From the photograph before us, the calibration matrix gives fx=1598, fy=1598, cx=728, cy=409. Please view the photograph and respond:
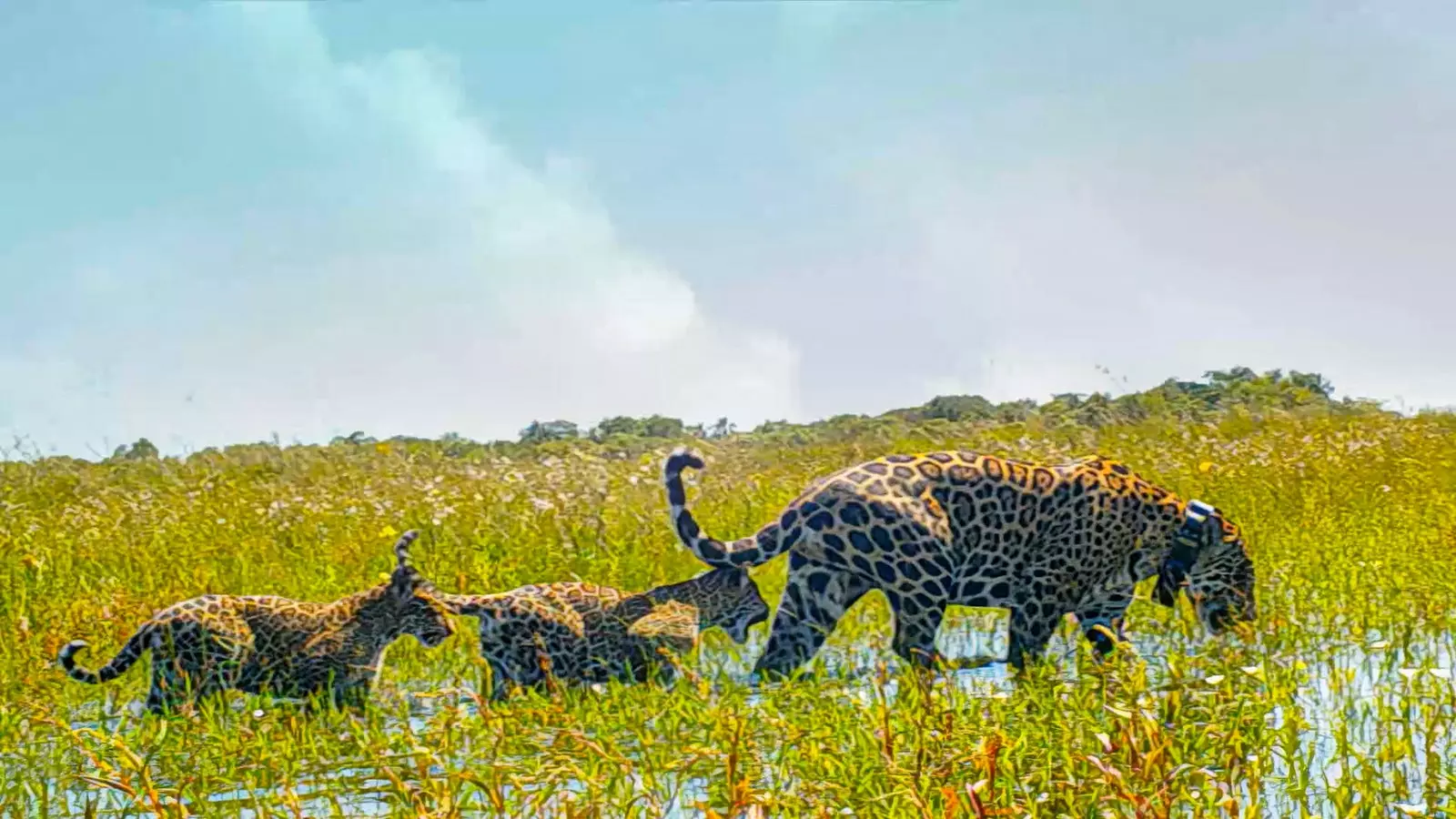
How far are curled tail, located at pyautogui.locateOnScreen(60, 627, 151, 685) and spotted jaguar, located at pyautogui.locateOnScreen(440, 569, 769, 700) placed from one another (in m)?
1.38

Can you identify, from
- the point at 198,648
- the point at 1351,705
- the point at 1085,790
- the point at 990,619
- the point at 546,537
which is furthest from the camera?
the point at 546,537

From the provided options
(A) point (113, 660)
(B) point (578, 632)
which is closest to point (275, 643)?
(A) point (113, 660)

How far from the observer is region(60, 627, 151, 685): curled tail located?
24.1 ft

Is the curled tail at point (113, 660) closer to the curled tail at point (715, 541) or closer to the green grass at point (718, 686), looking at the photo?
the green grass at point (718, 686)

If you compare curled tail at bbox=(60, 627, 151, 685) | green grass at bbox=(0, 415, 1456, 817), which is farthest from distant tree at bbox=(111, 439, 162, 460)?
curled tail at bbox=(60, 627, 151, 685)

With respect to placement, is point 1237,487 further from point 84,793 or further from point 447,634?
point 84,793

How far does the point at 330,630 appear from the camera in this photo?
24.4ft

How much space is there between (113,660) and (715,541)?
2.89 meters

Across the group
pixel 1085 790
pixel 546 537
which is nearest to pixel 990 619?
pixel 546 537

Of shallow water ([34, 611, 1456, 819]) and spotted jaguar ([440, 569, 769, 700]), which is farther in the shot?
spotted jaguar ([440, 569, 769, 700])

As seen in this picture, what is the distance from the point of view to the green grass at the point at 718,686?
4953mm

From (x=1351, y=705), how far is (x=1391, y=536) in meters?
6.11

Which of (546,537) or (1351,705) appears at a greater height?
(546,537)

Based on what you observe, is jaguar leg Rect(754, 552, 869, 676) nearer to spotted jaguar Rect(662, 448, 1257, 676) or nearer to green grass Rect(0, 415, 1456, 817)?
spotted jaguar Rect(662, 448, 1257, 676)
